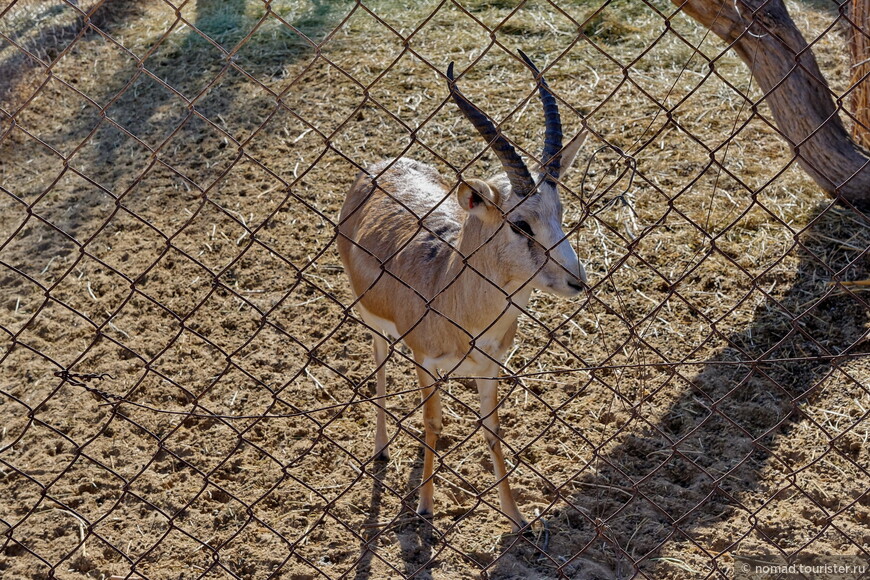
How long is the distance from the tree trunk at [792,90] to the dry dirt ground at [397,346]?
35 cm

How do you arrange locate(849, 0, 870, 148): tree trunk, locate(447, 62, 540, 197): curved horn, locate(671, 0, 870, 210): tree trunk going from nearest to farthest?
locate(447, 62, 540, 197): curved horn < locate(671, 0, 870, 210): tree trunk < locate(849, 0, 870, 148): tree trunk

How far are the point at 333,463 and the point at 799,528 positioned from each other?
2285 millimetres

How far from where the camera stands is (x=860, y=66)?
5.50 m

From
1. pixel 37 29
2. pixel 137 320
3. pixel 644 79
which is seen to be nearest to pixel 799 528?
pixel 137 320

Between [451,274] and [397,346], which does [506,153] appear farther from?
[397,346]

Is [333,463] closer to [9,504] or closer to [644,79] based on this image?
[9,504]

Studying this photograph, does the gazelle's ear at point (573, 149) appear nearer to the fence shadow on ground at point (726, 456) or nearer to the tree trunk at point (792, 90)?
the fence shadow on ground at point (726, 456)

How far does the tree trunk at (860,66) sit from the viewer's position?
5.53m

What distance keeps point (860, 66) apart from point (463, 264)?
3964 mm

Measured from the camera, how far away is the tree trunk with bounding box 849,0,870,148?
553cm

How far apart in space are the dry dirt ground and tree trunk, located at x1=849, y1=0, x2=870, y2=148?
584 mm

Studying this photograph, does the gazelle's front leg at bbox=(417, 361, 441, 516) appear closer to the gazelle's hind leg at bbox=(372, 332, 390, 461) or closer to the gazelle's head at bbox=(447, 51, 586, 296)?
the gazelle's hind leg at bbox=(372, 332, 390, 461)

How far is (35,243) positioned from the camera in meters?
6.15

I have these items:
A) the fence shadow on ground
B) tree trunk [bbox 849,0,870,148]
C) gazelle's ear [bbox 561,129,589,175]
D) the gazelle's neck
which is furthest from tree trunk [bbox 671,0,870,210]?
the gazelle's neck
